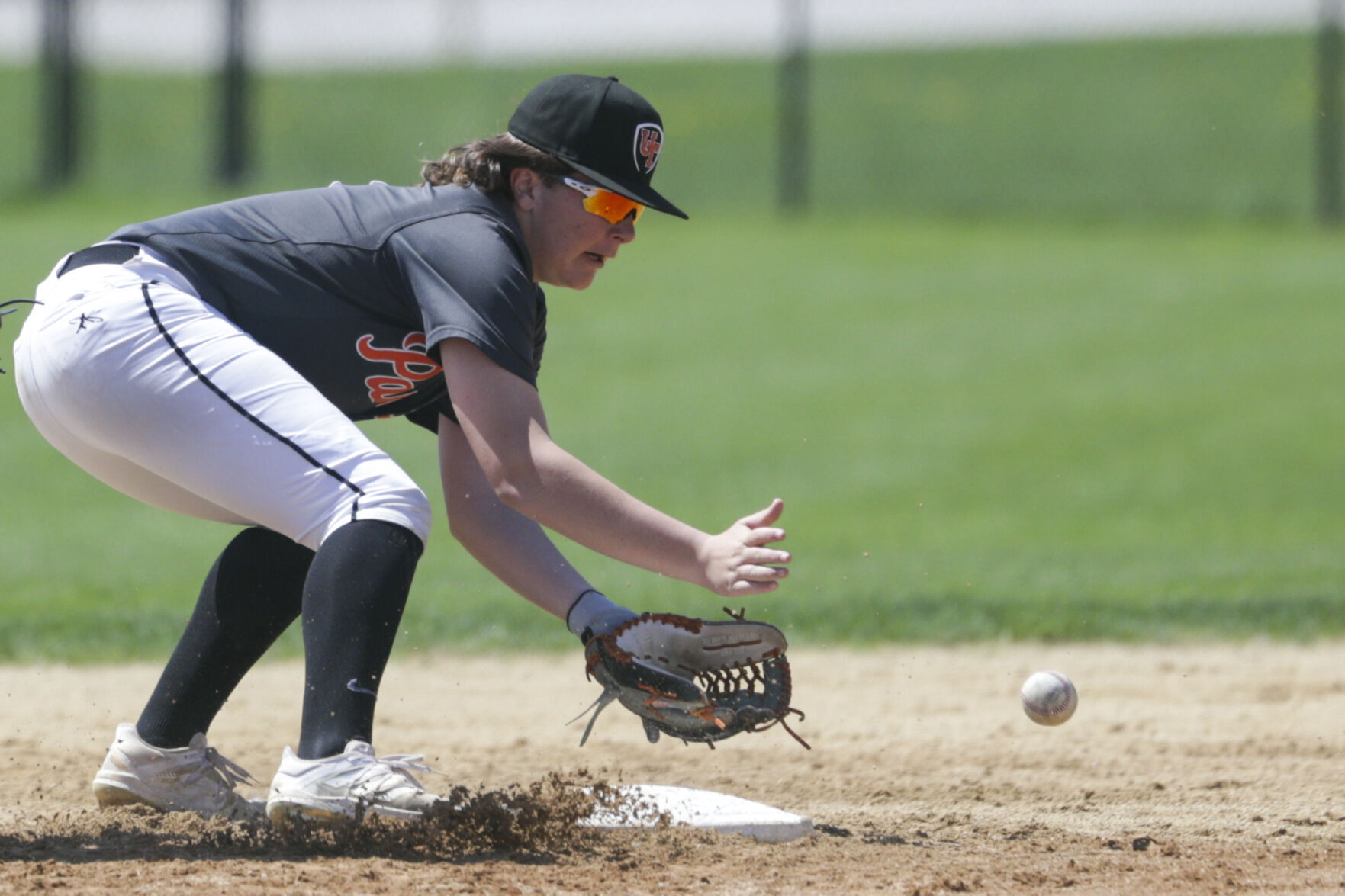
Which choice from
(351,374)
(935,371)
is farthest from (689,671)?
(935,371)

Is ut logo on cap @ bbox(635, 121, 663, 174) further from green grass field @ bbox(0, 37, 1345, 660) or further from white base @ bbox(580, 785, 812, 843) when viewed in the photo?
green grass field @ bbox(0, 37, 1345, 660)

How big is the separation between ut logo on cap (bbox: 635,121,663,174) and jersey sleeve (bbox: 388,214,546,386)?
291 mm

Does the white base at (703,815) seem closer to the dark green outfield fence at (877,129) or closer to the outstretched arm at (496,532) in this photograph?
the outstretched arm at (496,532)

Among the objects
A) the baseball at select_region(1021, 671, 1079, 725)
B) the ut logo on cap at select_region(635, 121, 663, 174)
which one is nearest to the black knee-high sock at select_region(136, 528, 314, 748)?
the ut logo on cap at select_region(635, 121, 663, 174)

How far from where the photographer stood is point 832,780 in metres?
4.12

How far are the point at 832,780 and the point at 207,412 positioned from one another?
2.01 m

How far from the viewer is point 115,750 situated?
3.48 metres

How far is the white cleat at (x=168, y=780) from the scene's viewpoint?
3465 millimetres

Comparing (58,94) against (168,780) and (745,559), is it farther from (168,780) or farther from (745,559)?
(745,559)

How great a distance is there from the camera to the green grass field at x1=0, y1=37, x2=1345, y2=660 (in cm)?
714

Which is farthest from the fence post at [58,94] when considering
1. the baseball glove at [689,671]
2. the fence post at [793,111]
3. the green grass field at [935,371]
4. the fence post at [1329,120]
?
the baseball glove at [689,671]

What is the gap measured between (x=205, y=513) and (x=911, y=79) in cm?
1890

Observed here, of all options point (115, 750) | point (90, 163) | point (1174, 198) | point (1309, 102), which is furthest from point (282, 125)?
point (115, 750)

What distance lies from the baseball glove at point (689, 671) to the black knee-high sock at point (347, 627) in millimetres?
480
